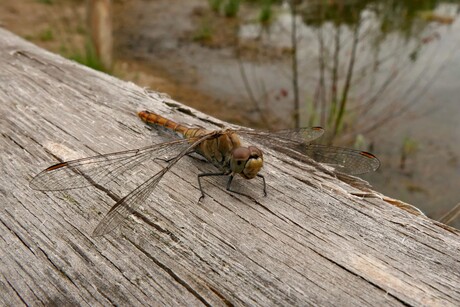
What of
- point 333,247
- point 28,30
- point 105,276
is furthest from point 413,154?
point 28,30

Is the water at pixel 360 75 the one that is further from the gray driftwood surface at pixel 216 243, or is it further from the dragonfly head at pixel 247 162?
the gray driftwood surface at pixel 216 243

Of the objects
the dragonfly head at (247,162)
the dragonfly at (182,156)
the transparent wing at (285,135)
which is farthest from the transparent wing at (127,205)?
the transparent wing at (285,135)

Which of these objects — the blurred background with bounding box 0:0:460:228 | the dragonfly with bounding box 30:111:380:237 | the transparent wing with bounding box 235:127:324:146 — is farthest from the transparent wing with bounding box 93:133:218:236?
the blurred background with bounding box 0:0:460:228

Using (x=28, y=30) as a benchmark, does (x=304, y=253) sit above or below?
above

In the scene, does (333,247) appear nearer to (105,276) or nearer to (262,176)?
(262,176)

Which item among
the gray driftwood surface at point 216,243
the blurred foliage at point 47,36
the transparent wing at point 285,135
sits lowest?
the blurred foliage at point 47,36
